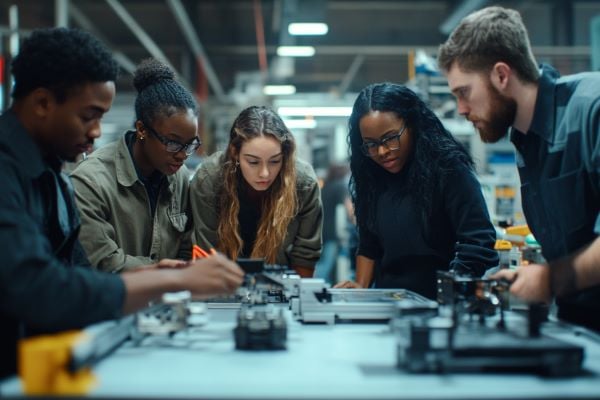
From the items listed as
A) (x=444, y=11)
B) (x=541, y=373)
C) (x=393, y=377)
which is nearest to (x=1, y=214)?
Result: (x=393, y=377)

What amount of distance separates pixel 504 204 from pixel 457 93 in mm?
2182

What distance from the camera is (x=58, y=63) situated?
1.22 metres

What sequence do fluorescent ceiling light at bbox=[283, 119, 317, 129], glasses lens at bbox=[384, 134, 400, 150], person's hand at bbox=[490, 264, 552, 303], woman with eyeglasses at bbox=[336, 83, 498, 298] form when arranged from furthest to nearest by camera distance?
fluorescent ceiling light at bbox=[283, 119, 317, 129] → glasses lens at bbox=[384, 134, 400, 150] → woman with eyeglasses at bbox=[336, 83, 498, 298] → person's hand at bbox=[490, 264, 552, 303]

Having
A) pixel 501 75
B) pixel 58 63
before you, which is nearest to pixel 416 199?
pixel 501 75

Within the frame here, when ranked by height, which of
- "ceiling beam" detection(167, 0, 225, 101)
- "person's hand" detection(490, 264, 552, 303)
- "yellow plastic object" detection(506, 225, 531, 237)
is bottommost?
"person's hand" detection(490, 264, 552, 303)

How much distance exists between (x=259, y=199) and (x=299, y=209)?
0.16 metres

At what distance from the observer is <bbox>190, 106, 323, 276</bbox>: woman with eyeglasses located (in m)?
2.09

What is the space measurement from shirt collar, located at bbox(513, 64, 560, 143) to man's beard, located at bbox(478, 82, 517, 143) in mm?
61

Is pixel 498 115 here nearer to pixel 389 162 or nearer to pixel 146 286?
pixel 389 162

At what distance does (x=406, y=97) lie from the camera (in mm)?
2020

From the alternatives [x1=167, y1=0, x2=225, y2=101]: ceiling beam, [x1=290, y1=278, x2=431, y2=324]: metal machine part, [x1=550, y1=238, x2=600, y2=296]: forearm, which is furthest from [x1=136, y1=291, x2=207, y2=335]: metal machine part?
[x1=167, y1=0, x2=225, y2=101]: ceiling beam

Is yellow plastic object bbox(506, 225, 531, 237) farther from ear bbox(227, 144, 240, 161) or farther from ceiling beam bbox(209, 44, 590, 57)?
ceiling beam bbox(209, 44, 590, 57)

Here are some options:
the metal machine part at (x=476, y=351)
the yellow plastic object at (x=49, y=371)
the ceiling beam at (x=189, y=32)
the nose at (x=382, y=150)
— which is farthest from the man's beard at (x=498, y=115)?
the ceiling beam at (x=189, y=32)

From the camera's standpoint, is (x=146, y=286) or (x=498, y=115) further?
(x=498, y=115)
